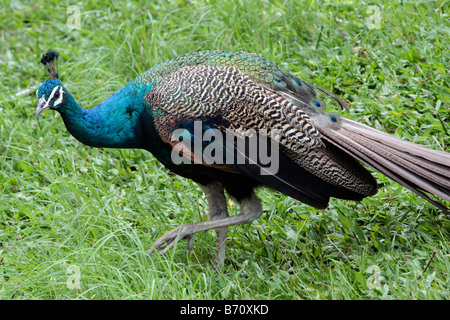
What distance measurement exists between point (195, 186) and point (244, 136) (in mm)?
1257

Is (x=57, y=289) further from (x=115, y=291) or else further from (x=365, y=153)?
(x=365, y=153)

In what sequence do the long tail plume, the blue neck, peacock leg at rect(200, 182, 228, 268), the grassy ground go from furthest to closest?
peacock leg at rect(200, 182, 228, 268) < the blue neck < the long tail plume < the grassy ground

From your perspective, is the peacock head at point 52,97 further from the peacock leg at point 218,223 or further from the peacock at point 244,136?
the peacock leg at point 218,223

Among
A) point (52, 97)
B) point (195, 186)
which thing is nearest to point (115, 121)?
point (52, 97)

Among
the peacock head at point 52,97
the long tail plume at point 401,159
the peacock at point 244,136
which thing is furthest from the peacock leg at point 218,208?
the peacock head at point 52,97

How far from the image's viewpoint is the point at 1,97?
244 inches

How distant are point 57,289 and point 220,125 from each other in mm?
1366

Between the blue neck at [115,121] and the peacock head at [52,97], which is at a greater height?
the peacock head at [52,97]

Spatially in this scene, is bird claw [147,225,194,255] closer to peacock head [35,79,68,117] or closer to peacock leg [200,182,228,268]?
peacock leg [200,182,228,268]

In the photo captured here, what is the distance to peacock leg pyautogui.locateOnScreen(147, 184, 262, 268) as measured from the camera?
13.6 feet

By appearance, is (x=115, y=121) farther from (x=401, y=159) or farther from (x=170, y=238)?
(x=401, y=159)

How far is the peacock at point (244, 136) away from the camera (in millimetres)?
3936

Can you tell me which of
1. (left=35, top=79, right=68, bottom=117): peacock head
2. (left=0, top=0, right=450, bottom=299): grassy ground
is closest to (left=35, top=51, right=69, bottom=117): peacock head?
(left=35, top=79, right=68, bottom=117): peacock head

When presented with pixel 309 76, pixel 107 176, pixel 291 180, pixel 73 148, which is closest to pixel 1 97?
pixel 73 148
